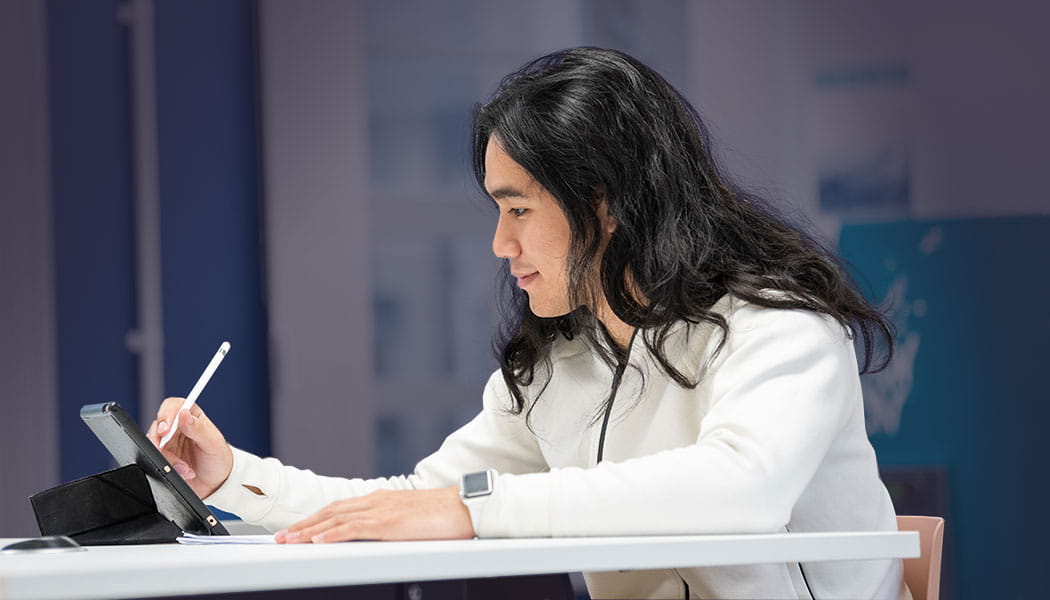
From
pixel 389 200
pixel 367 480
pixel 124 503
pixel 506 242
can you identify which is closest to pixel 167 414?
pixel 124 503

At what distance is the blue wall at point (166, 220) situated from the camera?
3.12 metres

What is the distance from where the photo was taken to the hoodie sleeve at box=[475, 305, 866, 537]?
1115mm

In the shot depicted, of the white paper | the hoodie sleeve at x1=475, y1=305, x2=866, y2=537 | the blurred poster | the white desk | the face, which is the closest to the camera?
the white desk

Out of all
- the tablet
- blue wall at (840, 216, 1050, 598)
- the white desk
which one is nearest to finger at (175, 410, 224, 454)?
the tablet

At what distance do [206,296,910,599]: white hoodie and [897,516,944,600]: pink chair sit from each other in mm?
43

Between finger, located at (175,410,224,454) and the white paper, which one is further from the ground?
finger, located at (175,410,224,454)

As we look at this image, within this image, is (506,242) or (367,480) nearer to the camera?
(506,242)

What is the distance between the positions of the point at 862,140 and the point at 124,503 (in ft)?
7.33

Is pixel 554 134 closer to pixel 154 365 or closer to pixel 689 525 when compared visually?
pixel 689 525

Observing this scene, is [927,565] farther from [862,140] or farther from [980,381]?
[862,140]

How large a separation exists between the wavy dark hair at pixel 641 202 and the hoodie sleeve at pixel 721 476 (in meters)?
0.22

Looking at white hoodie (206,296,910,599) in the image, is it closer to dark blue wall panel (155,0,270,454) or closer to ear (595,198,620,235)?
ear (595,198,620,235)

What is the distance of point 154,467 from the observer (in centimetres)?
138

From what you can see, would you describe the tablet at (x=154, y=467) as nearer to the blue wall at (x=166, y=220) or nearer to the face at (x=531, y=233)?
the face at (x=531, y=233)
